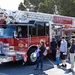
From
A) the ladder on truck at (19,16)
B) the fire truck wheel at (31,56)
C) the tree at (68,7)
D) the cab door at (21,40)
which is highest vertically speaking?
the tree at (68,7)

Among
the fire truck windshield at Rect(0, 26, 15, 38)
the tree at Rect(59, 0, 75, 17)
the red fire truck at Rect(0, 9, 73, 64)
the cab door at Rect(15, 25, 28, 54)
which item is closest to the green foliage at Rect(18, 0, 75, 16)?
the tree at Rect(59, 0, 75, 17)

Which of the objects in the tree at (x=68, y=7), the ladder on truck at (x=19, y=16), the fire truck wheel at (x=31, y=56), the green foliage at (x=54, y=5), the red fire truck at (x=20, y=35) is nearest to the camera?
the red fire truck at (x=20, y=35)

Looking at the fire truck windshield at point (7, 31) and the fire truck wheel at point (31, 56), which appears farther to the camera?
the fire truck wheel at point (31, 56)

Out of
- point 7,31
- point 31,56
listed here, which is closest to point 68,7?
point 31,56

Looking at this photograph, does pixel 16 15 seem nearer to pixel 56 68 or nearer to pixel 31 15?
pixel 31 15

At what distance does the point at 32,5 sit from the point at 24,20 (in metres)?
41.4

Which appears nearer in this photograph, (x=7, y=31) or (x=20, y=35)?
(x=7, y=31)

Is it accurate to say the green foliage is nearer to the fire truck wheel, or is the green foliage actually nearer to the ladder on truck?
the ladder on truck

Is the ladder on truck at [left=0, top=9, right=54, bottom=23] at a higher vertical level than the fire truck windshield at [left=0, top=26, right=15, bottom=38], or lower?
higher

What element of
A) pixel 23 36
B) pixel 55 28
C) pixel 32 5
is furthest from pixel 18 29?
pixel 32 5

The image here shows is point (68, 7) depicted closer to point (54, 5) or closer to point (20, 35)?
point (54, 5)

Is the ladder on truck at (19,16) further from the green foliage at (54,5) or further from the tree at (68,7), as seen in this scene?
the green foliage at (54,5)

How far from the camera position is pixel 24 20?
42.8ft

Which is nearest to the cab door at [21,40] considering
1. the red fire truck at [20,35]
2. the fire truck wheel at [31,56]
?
the red fire truck at [20,35]
